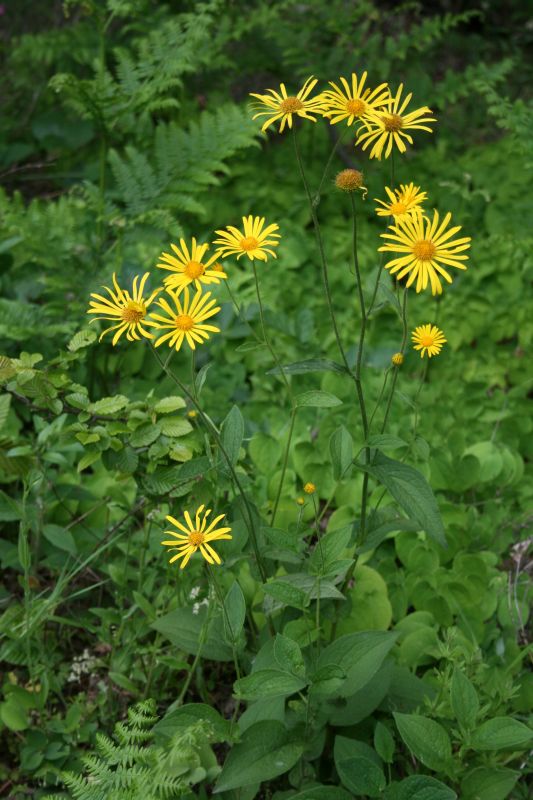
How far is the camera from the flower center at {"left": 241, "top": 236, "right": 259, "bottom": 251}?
4.34ft

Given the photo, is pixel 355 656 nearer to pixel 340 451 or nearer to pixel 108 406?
pixel 340 451

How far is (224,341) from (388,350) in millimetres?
581

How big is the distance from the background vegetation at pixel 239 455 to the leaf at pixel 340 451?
4.2 inches

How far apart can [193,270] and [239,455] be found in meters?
0.39

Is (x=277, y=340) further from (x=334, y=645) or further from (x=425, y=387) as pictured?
(x=334, y=645)

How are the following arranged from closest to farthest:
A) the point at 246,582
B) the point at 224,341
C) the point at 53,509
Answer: the point at 246,582
the point at 53,509
the point at 224,341

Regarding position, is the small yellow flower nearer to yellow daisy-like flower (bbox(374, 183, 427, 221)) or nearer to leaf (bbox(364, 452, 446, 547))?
yellow daisy-like flower (bbox(374, 183, 427, 221))

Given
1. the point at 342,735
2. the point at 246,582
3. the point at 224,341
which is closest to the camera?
the point at 342,735

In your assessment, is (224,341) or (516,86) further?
(516,86)

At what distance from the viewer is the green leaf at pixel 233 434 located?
144cm

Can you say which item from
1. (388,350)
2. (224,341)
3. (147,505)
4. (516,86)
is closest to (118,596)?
(147,505)

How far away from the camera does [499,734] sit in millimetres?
1350

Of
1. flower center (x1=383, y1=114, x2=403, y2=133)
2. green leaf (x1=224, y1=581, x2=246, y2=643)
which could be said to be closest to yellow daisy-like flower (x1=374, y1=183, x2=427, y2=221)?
→ flower center (x1=383, y1=114, x2=403, y2=133)

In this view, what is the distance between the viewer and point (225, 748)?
5.67 ft
